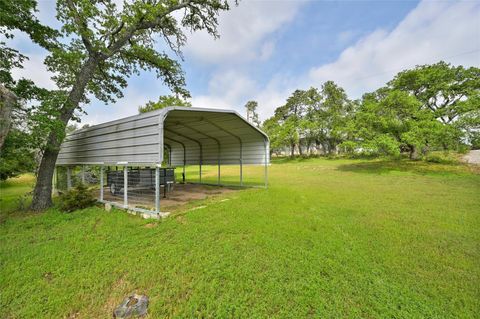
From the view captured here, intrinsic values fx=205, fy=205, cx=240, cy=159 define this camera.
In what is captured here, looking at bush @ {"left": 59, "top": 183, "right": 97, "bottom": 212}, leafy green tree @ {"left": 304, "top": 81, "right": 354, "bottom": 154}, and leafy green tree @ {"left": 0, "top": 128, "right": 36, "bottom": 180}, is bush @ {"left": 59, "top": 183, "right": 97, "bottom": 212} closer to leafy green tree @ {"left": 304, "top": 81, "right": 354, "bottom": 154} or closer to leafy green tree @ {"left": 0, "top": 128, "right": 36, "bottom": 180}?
leafy green tree @ {"left": 0, "top": 128, "right": 36, "bottom": 180}

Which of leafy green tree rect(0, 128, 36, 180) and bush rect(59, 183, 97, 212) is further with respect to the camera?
bush rect(59, 183, 97, 212)

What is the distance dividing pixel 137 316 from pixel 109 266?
1.27 meters

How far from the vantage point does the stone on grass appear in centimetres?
241

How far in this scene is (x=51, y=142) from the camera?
6.78 m

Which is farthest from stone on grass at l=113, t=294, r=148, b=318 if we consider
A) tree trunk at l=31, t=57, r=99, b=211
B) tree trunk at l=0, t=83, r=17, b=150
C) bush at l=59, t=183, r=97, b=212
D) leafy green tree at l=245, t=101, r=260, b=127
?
leafy green tree at l=245, t=101, r=260, b=127

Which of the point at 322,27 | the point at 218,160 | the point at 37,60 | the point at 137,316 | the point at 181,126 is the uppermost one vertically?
the point at 322,27

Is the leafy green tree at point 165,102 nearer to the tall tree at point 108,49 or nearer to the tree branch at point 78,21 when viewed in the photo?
the tall tree at point 108,49

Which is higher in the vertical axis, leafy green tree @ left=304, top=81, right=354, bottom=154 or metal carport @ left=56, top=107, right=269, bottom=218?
leafy green tree @ left=304, top=81, right=354, bottom=154

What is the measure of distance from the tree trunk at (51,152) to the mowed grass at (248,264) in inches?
50.7

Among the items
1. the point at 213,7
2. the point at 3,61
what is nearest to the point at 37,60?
the point at 3,61

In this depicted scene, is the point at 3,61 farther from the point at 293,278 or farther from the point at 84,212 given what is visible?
the point at 293,278

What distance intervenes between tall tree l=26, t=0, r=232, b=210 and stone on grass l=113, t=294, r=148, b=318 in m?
6.04

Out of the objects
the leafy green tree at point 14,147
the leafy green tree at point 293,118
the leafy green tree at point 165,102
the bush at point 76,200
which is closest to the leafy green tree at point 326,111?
the leafy green tree at point 293,118

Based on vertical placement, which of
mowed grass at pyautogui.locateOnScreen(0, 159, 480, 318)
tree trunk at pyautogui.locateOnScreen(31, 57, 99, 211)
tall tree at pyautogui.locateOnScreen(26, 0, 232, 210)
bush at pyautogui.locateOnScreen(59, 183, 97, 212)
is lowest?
mowed grass at pyautogui.locateOnScreen(0, 159, 480, 318)
